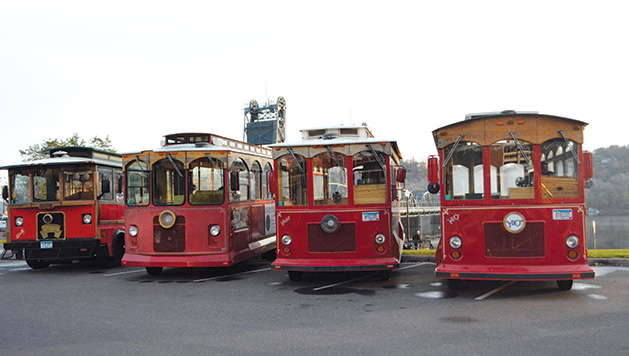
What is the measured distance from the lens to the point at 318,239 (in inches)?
376

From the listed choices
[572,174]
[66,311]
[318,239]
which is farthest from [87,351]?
[572,174]

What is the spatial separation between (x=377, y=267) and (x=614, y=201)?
4766 inches

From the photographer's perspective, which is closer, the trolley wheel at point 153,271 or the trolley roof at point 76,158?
the trolley wheel at point 153,271

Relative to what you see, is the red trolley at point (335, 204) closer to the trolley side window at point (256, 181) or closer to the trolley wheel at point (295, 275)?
the trolley wheel at point (295, 275)

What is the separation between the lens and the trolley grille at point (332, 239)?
944cm

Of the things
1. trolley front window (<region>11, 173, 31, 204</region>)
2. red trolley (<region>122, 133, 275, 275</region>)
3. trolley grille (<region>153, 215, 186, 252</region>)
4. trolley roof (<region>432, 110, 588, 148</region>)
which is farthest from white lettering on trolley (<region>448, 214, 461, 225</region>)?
trolley front window (<region>11, 173, 31, 204</region>)

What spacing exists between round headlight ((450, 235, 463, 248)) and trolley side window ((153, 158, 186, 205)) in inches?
223

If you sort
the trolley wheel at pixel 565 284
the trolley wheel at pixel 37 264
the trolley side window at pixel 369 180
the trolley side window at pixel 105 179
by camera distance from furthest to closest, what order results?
the trolley wheel at pixel 37 264, the trolley side window at pixel 105 179, the trolley side window at pixel 369 180, the trolley wheel at pixel 565 284

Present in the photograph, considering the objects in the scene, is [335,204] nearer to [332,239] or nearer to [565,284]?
[332,239]

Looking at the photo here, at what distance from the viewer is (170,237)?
10.8m

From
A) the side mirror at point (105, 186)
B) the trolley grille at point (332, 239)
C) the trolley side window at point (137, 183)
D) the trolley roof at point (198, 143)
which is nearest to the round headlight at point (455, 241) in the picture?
the trolley grille at point (332, 239)

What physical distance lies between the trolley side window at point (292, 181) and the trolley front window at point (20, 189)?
7186mm

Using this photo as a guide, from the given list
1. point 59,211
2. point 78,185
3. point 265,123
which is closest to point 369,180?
point 78,185

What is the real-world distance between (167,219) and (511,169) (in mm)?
6834
